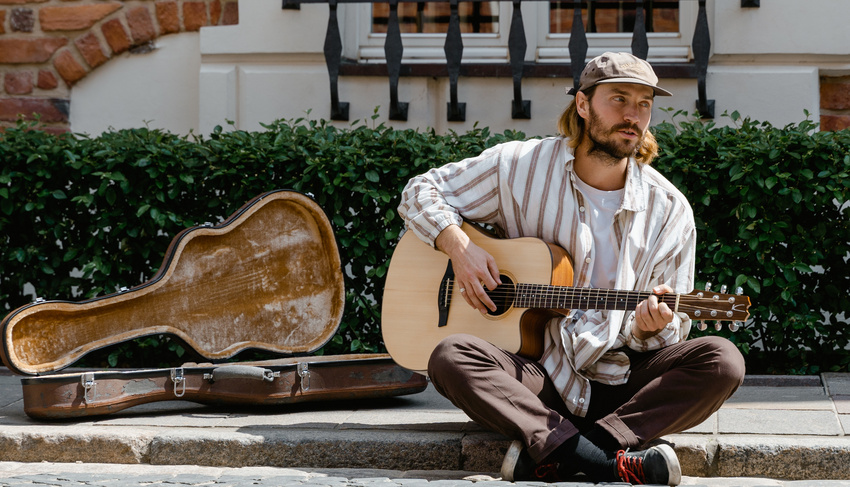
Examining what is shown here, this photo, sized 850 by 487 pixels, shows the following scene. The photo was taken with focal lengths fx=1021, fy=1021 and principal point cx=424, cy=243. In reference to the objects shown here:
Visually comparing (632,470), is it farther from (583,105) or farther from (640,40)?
(640,40)

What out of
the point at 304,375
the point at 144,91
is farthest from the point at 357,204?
the point at 144,91

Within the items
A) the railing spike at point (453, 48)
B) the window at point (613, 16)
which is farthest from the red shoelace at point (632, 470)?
the window at point (613, 16)

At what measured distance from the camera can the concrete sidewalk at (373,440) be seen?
3.05m

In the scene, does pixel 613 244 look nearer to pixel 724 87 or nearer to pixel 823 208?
pixel 823 208

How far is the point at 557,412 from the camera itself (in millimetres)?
3084

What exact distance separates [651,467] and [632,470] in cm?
6

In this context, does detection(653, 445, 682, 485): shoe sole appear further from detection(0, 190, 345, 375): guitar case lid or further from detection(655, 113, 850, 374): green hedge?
detection(0, 190, 345, 375): guitar case lid

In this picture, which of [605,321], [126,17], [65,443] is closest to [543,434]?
[605,321]

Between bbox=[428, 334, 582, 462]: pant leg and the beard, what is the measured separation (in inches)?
28.7

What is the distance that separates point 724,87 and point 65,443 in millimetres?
3517

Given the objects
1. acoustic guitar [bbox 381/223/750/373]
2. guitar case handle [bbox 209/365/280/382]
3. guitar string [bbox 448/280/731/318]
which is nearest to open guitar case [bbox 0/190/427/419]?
guitar case handle [bbox 209/365/280/382]

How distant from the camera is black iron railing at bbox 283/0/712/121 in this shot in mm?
5043

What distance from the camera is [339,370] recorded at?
12.4ft

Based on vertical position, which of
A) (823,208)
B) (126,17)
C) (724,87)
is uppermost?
(126,17)
